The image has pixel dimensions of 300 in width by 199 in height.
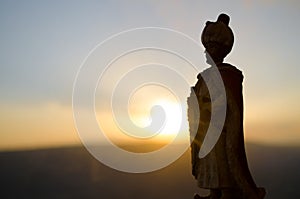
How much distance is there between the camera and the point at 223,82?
21.9ft

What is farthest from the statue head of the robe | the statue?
the robe

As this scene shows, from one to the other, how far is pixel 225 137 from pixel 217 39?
5.39 ft

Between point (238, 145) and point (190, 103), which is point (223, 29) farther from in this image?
point (238, 145)

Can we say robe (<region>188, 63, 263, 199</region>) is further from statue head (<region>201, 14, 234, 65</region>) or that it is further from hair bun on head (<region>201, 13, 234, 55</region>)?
hair bun on head (<region>201, 13, 234, 55</region>)

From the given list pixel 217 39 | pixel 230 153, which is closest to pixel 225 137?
pixel 230 153

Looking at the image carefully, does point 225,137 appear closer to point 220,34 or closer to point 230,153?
point 230,153

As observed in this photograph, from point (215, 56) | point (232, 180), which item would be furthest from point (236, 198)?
point (215, 56)

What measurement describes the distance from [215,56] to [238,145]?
1571mm

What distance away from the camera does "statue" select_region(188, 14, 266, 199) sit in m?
6.49

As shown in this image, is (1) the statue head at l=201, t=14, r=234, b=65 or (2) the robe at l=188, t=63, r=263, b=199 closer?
(2) the robe at l=188, t=63, r=263, b=199

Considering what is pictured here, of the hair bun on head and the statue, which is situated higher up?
the hair bun on head

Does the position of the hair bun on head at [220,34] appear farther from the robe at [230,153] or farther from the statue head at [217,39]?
the robe at [230,153]

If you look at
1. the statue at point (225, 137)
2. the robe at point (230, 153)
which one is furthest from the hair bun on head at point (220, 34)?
the robe at point (230, 153)

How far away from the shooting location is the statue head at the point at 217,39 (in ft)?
22.5
